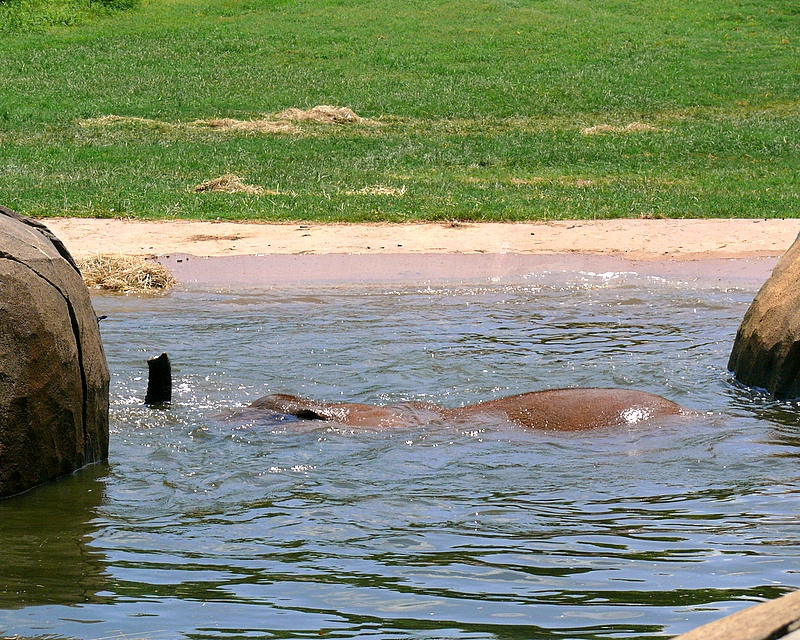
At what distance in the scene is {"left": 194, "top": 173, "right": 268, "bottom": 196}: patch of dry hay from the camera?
15.8 meters

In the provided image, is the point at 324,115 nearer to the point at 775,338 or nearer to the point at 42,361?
the point at 775,338

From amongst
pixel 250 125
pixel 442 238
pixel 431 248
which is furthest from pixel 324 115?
pixel 431 248

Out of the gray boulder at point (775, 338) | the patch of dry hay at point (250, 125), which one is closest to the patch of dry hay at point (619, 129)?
the patch of dry hay at point (250, 125)

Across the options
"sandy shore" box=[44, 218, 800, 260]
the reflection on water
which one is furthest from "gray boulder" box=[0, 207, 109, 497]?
"sandy shore" box=[44, 218, 800, 260]

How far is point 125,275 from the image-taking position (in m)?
11.0

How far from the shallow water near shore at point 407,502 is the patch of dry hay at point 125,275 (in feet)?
4.83

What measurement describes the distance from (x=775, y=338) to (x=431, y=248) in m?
5.59

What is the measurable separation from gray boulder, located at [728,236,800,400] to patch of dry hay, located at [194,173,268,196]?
912 cm

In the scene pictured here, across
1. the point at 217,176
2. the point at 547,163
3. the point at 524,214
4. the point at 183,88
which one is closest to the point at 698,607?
the point at 524,214

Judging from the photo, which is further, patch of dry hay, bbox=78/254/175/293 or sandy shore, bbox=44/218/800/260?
sandy shore, bbox=44/218/800/260

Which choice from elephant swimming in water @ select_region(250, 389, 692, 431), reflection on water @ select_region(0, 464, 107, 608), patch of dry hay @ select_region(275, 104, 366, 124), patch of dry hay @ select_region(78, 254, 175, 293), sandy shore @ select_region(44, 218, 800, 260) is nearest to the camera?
reflection on water @ select_region(0, 464, 107, 608)

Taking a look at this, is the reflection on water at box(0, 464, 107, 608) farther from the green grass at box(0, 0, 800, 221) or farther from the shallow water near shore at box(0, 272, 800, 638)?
the green grass at box(0, 0, 800, 221)

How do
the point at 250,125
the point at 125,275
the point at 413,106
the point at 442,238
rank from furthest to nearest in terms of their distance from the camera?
the point at 413,106, the point at 250,125, the point at 442,238, the point at 125,275

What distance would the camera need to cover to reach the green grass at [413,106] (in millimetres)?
15328
